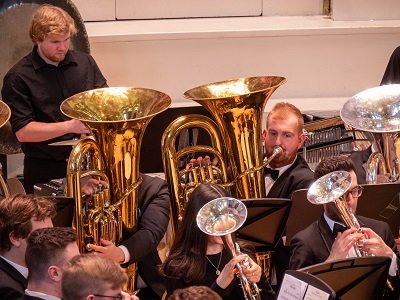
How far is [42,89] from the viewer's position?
19.6 ft

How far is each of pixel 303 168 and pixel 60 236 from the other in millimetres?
1556

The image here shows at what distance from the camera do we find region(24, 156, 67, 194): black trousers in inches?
240

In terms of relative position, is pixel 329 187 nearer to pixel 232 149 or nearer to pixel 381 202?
pixel 381 202

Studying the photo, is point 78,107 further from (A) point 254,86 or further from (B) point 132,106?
(A) point 254,86

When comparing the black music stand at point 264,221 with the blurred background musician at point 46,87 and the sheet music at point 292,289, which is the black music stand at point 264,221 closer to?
the sheet music at point 292,289

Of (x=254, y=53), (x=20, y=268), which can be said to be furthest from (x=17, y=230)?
(x=254, y=53)

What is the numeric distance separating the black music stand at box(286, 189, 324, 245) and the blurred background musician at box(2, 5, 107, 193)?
1.39 m

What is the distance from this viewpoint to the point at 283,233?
16.1 ft

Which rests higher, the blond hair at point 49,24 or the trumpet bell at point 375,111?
the blond hair at point 49,24

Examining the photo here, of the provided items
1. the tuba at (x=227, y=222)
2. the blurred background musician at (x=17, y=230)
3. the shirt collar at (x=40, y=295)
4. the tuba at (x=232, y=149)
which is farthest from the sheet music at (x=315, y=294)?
the tuba at (x=232, y=149)

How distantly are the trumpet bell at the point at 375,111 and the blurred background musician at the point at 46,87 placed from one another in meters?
1.48

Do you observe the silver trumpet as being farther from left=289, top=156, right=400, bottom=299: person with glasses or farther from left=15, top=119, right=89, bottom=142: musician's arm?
left=15, top=119, right=89, bottom=142: musician's arm

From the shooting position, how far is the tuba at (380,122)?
5035mm

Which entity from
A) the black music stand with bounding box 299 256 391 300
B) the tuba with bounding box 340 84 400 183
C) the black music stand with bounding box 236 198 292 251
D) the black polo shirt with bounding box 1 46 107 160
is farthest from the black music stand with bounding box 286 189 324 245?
the black polo shirt with bounding box 1 46 107 160
